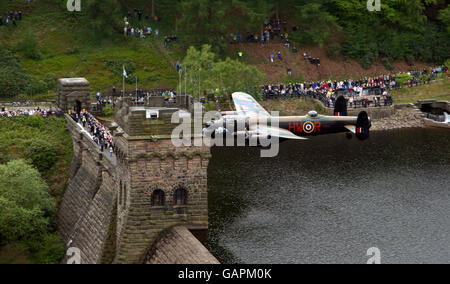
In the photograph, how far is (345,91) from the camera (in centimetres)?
15812

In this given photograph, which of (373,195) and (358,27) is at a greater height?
(358,27)

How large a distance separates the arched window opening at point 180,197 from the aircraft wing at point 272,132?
21.3m

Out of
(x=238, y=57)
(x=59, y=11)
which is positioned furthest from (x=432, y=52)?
(x=59, y=11)

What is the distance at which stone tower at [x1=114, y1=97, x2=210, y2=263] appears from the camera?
75.6 metres

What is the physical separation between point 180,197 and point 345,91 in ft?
278

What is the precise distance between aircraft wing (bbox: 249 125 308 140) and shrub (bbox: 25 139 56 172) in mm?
28667

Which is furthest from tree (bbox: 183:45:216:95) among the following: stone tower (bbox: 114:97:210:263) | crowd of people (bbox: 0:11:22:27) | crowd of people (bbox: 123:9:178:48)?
stone tower (bbox: 114:97:210:263)

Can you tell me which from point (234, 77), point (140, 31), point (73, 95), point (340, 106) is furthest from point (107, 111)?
point (340, 106)

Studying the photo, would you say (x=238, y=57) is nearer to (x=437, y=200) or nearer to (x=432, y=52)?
(x=432, y=52)

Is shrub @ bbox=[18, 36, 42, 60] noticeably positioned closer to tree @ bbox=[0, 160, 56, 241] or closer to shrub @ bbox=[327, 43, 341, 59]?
shrub @ bbox=[327, 43, 341, 59]

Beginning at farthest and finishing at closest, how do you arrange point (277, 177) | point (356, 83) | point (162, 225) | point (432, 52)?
point (432, 52) < point (356, 83) < point (277, 177) < point (162, 225)

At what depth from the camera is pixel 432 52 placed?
178375 millimetres

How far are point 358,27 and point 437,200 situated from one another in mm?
76324

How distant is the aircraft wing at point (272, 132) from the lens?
9694 cm
